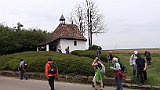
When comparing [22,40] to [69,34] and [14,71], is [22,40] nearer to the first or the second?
[69,34]

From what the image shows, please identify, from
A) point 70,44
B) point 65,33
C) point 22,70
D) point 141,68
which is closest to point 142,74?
point 141,68

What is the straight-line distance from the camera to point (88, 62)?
25.9m

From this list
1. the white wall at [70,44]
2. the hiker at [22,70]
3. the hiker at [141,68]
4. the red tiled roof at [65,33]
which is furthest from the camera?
the red tiled roof at [65,33]

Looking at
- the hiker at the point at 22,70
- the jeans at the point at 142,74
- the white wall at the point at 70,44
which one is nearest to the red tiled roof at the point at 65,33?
the white wall at the point at 70,44

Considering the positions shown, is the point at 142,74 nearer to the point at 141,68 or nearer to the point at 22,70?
the point at 141,68

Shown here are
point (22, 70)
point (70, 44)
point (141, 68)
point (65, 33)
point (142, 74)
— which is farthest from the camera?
point (65, 33)

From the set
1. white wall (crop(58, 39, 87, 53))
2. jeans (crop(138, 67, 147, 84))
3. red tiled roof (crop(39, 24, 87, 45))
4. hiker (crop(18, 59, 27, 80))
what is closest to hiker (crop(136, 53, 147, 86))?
jeans (crop(138, 67, 147, 84))

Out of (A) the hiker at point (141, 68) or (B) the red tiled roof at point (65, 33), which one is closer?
(A) the hiker at point (141, 68)

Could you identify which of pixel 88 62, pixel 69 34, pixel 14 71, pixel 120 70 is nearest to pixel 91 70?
pixel 88 62

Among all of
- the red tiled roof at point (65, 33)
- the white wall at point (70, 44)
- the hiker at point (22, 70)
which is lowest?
the hiker at point (22, 70)

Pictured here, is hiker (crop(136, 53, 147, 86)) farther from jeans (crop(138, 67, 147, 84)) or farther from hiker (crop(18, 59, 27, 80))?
hiker (crop(18, 59, 27, 80))

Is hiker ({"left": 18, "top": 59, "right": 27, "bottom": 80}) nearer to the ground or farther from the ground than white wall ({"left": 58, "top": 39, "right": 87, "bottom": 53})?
nearer to the ground

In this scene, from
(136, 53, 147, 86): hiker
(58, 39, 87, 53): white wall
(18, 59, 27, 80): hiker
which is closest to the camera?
(136, 53, 147, 86): hiker

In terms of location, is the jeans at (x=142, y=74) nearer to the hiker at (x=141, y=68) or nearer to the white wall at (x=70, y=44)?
the hiker at (x=141, y=68)
